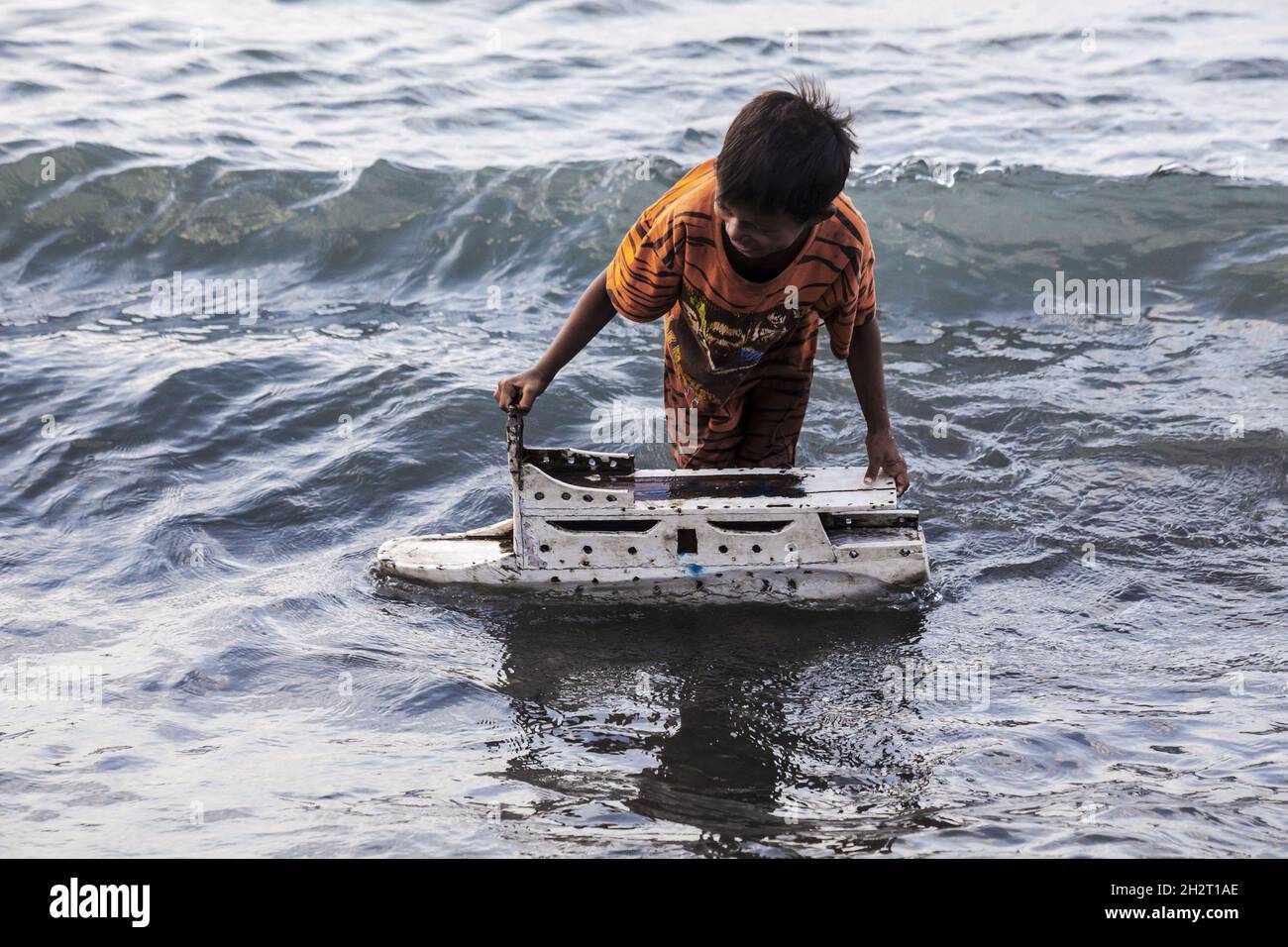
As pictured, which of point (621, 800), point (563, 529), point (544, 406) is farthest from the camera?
point (544, 406)

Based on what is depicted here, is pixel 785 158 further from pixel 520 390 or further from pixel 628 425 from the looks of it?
pixel 628 425

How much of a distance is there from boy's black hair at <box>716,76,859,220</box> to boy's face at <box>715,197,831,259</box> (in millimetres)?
22

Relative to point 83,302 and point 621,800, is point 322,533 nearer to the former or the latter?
point 621,800

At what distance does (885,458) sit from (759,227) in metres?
0.98

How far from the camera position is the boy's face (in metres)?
3.07

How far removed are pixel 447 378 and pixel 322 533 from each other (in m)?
1.56

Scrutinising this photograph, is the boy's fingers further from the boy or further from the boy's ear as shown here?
the boy's ear

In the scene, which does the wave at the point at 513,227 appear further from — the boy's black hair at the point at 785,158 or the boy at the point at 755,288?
the boy's black hair at the point at 785,158

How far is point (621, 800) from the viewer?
9.34ft

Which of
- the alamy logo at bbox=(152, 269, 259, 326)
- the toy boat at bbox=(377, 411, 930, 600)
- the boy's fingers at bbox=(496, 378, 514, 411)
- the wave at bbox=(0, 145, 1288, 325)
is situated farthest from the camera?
the wave at bbox=(0, 145, 1288, 325)

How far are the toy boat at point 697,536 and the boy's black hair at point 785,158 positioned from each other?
3.20 ft

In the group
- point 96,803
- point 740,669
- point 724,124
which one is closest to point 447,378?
point 740,669
